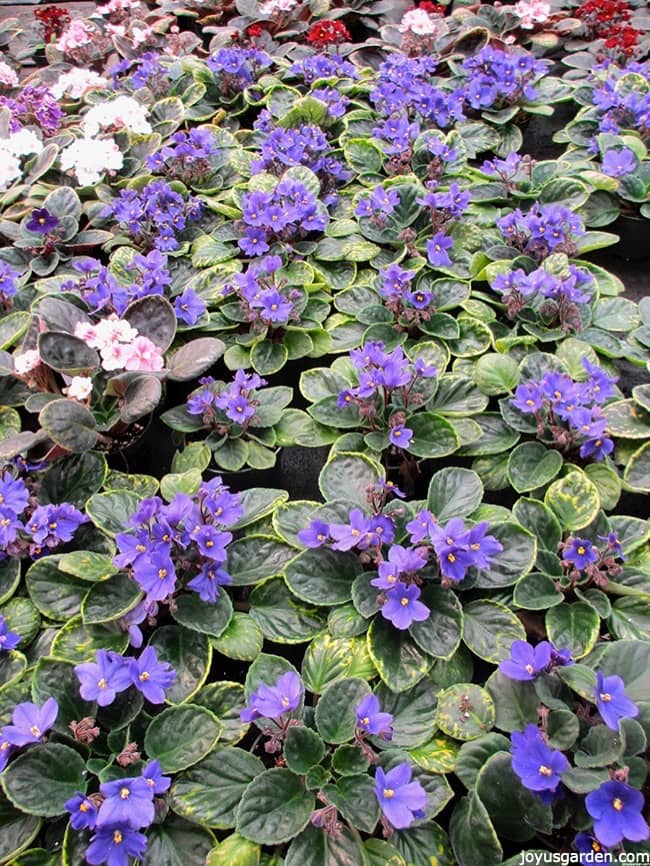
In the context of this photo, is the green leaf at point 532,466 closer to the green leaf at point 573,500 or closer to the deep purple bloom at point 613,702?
the green leaf at point 573,500

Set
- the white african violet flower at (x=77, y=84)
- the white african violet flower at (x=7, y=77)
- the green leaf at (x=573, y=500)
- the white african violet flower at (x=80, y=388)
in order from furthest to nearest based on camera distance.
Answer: the white african violet flower at (x=7, y=77)
the white african violet flower at (x=77, y=84)
the white african violet flower at (x=80, y=388)
the green leaf at (x=573, y=500)

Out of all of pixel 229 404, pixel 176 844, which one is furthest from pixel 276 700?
pixel 229 404

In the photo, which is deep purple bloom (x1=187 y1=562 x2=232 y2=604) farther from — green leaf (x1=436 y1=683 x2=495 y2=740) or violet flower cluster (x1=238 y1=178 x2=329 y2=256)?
violet flower cluster (x1=238 y1=178 x2=329 y2=256)

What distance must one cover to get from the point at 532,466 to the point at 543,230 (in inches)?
37.5

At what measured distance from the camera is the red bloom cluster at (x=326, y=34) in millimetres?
3908

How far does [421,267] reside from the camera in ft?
7.98

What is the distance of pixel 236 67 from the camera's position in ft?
11.4

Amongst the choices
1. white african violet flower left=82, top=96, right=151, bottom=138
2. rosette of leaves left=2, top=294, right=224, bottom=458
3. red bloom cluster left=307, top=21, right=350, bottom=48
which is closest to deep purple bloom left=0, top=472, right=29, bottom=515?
rosette of leaves left=2, top=294, right=224, bottom=458

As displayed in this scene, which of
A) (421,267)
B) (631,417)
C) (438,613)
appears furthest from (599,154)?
(438,613)

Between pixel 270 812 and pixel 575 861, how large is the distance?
1.74 ft

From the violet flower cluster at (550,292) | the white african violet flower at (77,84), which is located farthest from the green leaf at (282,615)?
the white african violet flower at (77,84)

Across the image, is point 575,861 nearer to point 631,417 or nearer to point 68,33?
point 631,417

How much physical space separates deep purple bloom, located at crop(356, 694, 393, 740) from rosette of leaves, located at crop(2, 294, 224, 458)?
95 cm

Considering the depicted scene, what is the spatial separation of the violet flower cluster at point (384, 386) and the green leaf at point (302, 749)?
2.50ft
